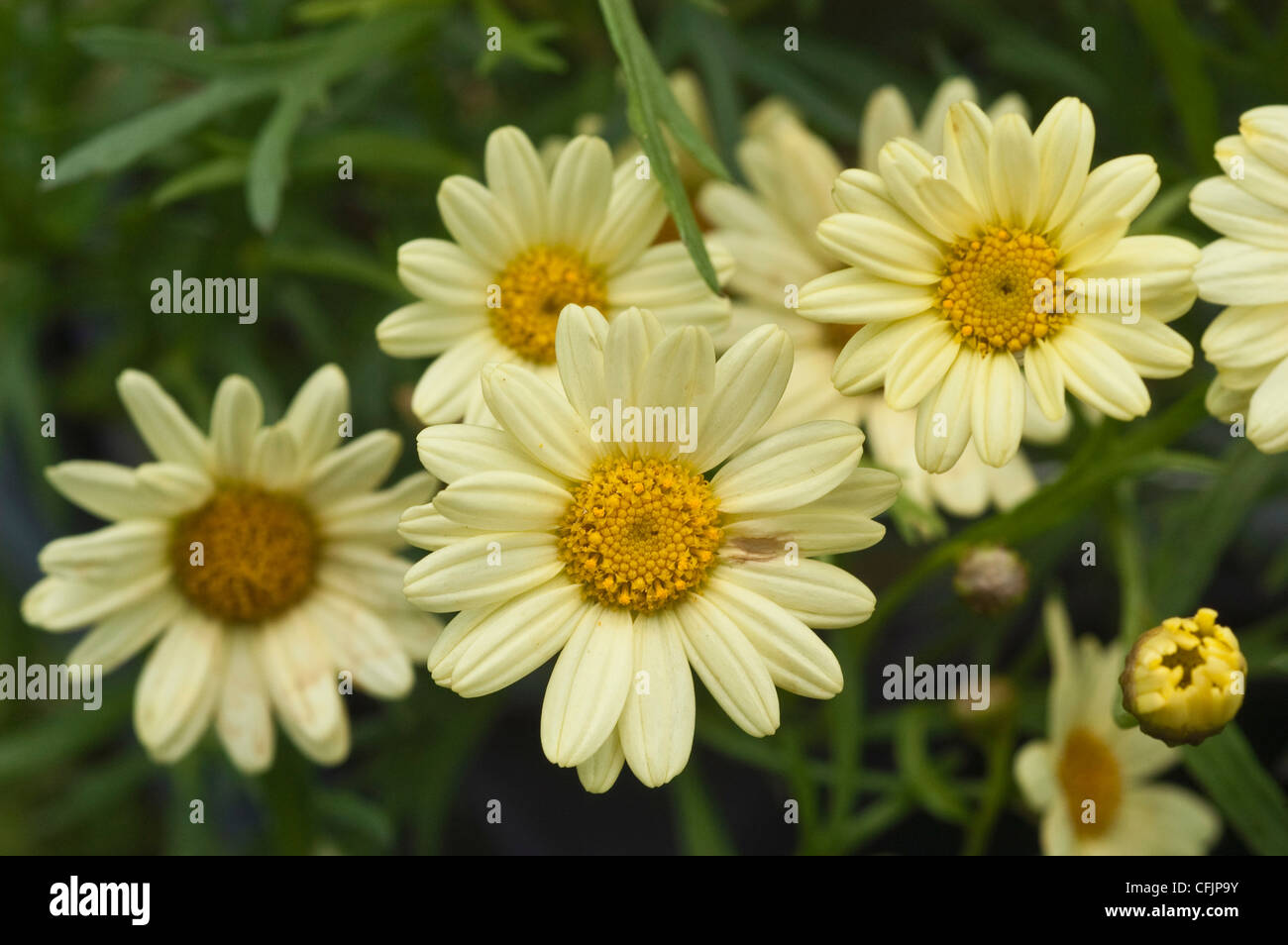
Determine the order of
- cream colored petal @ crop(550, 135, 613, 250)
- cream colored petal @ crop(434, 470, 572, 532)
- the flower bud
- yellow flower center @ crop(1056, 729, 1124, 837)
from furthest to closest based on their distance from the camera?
yellow flower center @ crop(1056, 729, 1124, 837), the flower bud, cream colored petal @ crop(550, 135, 613, 250), cream colored petal @ crop(434, 470, 572, 532)

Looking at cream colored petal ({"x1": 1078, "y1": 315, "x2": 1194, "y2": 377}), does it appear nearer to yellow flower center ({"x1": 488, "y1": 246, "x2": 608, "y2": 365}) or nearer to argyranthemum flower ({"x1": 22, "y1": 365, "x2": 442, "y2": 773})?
yellow flower center ({"x1": 488, "y1": 246, "x2": 608, "y2": 365})

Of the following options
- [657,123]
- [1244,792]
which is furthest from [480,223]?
[1244,792]

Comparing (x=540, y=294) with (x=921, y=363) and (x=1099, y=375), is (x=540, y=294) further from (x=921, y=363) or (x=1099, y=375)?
(x=1099, y=375)

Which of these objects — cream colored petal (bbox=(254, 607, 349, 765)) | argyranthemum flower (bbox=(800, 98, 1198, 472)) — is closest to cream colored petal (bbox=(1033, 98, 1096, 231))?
argyranthemum flower (bbox=(800, 98, 1198, 472))

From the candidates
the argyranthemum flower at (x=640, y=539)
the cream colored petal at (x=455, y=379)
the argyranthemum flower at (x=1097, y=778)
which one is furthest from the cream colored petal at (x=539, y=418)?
the argyranthemum flower at (x=1097, y=778)

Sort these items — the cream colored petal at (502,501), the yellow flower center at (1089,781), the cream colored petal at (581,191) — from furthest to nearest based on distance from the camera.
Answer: the yellow flower center at (1089,781)
the cream colored petal at (581,191)
the cream colored petal at (502,501)

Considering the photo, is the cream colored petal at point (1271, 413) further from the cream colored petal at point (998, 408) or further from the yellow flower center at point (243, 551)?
the yellow flower center at point (243, 551)
